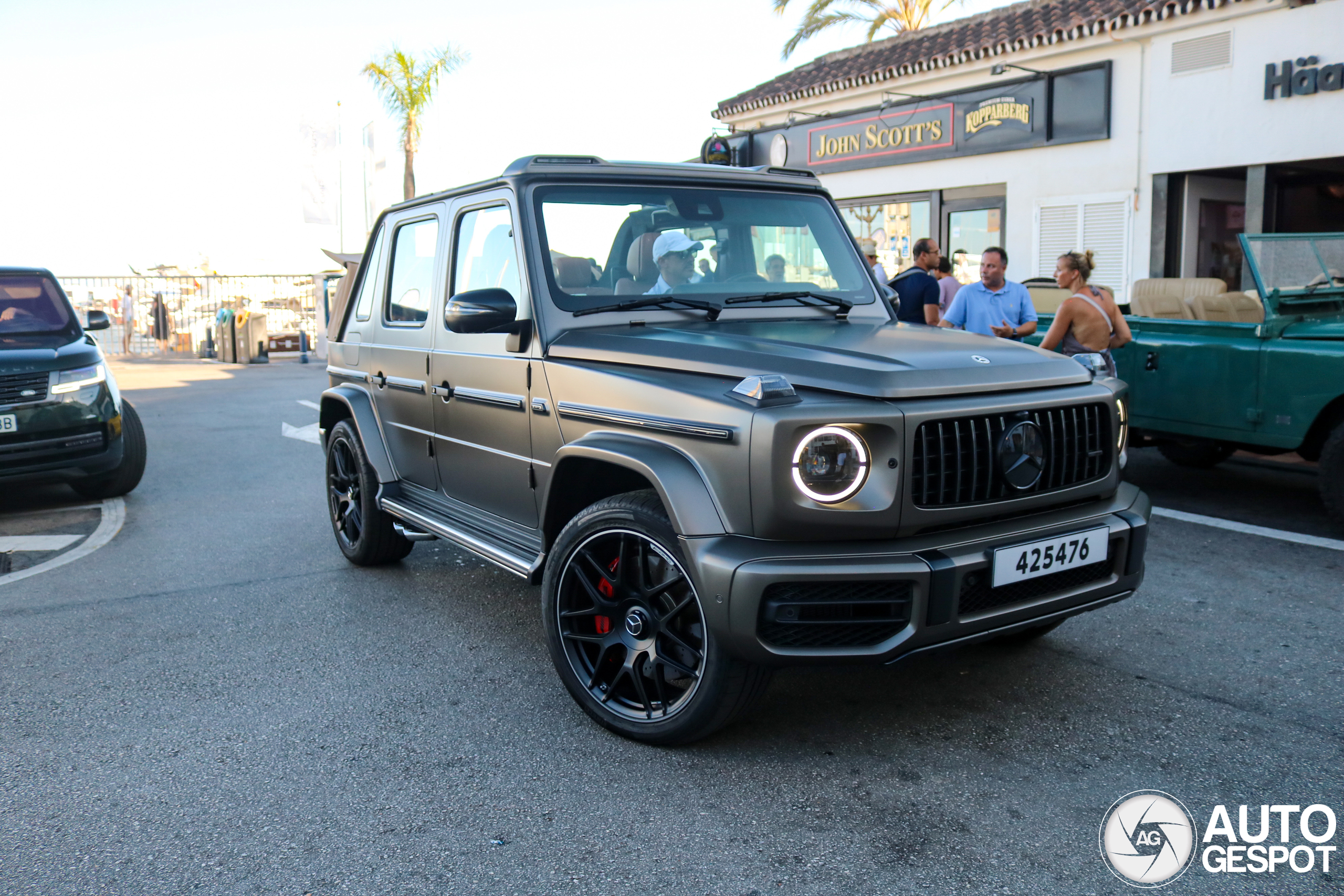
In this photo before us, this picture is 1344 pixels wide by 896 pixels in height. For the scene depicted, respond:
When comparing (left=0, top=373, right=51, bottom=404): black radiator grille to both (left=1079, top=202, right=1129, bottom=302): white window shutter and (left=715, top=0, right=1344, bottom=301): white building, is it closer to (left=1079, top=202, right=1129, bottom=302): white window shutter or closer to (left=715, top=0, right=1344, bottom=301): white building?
(left=1079, top=202, right=1129, bottom=302): white window shutter

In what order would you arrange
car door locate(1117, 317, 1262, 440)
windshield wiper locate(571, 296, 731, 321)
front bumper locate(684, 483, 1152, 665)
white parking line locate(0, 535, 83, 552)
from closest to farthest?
front bumper locate(684, 483, 1152, 665) < windshield wiper locate(571, 296, 731, 321) < white parking line locate(0, 535, 83, 552) < car door locate(1117, 317, 1262, 440)

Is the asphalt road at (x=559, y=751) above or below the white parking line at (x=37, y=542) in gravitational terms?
above

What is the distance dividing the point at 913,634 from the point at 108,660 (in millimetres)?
3319

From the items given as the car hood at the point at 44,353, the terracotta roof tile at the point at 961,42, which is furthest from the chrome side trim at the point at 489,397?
the terracotta roof tile at the point at 961,42

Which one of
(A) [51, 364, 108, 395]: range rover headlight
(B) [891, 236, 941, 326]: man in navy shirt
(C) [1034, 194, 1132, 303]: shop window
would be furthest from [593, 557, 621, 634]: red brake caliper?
(C) [1034, 194, 1132, 303]: shop window

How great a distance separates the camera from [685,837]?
2857 mm

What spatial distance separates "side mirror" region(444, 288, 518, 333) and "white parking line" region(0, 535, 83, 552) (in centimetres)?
402

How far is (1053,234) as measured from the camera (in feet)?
51.5

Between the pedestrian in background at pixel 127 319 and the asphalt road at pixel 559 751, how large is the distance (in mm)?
22485

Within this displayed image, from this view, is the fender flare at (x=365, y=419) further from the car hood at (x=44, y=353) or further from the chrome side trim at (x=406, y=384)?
the car hood at (x=44, y=353)

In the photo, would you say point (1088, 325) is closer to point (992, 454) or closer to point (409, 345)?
point (992, 454)

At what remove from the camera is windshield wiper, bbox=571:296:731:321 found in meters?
3.97

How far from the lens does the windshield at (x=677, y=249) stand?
13.3 feet

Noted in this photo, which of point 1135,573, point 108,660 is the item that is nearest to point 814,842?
point 1135,573
